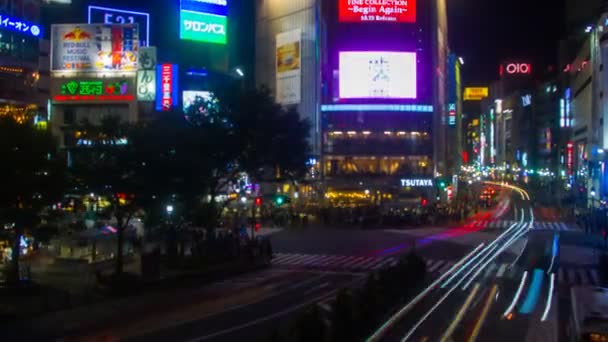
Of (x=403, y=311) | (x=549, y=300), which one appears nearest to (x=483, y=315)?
(x=403, y=311)

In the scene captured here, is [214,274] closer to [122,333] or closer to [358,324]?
[122,333]

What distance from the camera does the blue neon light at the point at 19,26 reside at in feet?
166

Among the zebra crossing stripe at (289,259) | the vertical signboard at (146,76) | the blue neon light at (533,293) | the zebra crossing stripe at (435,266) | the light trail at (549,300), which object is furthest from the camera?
the vertical signboard at (146,76)

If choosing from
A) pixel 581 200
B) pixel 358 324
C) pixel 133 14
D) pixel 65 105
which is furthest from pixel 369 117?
pixel 358 324

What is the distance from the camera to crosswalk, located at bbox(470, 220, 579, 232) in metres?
59.0

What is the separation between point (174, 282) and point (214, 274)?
281 centimetres

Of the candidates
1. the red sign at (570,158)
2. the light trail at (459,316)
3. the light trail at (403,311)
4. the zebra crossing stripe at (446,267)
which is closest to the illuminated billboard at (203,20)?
the zebra crossing stripe at (446,267)

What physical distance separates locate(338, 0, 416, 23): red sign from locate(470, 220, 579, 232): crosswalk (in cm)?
3949

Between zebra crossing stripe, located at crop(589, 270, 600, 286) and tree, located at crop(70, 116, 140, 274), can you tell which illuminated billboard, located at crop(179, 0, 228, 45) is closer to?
tree, located at crop(70, 116, 140, 274)

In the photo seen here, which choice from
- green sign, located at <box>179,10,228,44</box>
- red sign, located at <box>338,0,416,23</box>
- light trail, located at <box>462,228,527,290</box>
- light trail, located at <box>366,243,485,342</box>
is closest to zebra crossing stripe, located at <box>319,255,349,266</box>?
light trail, located at <box>366,243,485,342</box>

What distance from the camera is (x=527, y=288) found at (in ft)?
86.2

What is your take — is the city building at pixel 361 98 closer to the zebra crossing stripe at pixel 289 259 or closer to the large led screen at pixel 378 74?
the large led screen at pixel 378 74

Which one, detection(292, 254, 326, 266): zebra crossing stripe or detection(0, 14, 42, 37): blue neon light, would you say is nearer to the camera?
detection(292, 254, 326, 266): zebra crossing stripe

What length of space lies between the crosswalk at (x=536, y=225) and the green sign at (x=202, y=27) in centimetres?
3603
